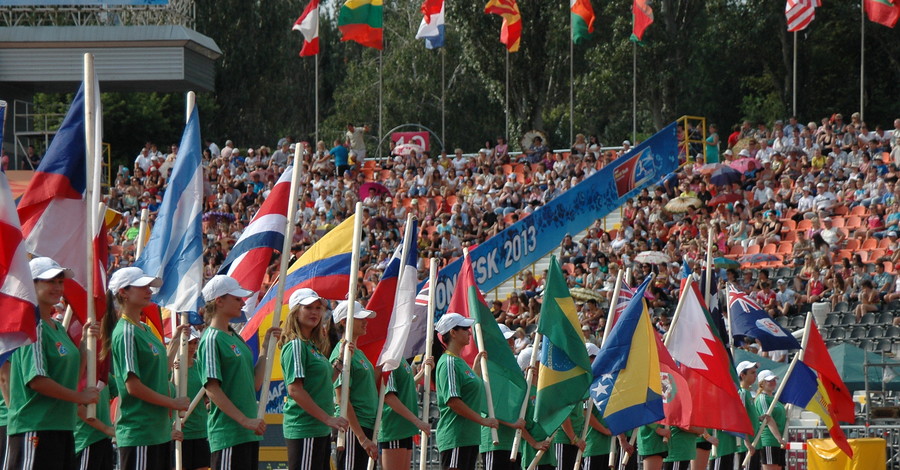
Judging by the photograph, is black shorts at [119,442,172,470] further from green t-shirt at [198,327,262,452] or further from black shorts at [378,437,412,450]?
black shorts at [378,437,412,450]

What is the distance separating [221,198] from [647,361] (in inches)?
782

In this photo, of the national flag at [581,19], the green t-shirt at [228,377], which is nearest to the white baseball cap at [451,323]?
the green t-shirt at [228,377]

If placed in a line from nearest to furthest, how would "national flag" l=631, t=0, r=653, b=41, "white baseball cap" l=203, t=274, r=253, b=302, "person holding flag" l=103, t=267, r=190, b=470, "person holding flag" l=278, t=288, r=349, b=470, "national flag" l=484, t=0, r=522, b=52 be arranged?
"person holding flag" l=103, t=267, r=190, b=470 < "white baseball cap" l=203, t=274, r=253, b=302 < "person holding flag" l=278, t=288, r=349, b=470 < "national flag" l=631, t=0, r=653, b=41 < "national flag" l=484, t=0, r=522, b=52

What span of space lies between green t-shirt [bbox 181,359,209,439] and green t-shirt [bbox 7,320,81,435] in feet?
8.62

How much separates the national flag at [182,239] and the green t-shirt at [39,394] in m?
1.23

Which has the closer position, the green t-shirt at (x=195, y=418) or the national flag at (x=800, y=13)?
the green t-shirt at (x=195, y=418)

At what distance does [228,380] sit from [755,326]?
7.24 metres

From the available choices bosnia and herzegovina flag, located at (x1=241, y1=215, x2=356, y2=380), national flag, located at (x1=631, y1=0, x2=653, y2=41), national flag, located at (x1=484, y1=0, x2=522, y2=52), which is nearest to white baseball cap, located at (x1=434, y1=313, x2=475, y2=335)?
bosnia and herzegovina flag, located at (x1=241, y1=215, x2=356, y2=380)

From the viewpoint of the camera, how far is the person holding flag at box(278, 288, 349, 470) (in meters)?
8.82

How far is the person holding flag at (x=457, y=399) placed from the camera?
10172 millimetres

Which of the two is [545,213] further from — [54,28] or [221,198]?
[54,28]

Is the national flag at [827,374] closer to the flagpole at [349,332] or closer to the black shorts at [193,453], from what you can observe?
the flagpole at [349,332]

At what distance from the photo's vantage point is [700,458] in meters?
13.9

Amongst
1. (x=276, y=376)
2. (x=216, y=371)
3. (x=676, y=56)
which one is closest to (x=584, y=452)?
(x=276, y=376)
